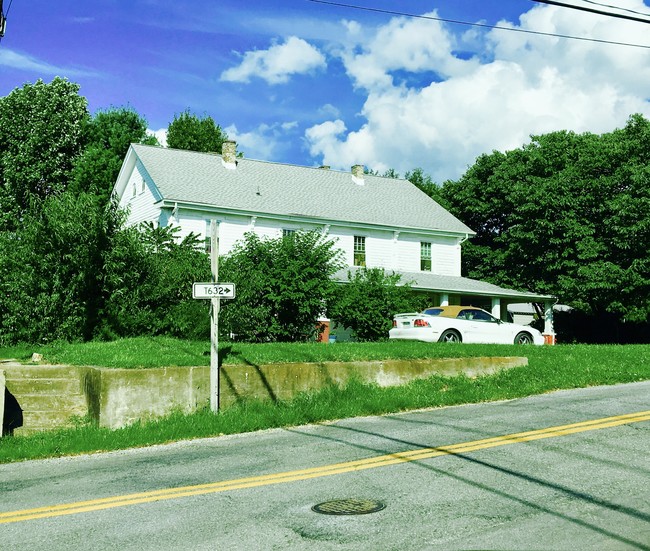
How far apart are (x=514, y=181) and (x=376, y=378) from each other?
3567 cm

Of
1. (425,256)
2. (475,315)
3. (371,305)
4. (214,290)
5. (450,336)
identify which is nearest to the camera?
(214,290)

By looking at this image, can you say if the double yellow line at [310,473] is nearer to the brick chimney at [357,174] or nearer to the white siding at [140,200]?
the white siding at [140,200]

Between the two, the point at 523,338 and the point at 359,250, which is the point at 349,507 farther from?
the point at 359,250

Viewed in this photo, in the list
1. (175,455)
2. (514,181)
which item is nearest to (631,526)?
(175,455)

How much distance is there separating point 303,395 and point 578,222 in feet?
104

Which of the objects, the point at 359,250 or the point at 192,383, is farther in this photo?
the point at 359,250

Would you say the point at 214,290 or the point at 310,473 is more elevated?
the point at 214,290

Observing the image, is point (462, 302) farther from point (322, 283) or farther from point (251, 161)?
point (322, 283)

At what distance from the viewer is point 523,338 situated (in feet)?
81.9

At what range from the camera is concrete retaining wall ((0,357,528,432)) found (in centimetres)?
1182

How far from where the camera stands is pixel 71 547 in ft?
19.3

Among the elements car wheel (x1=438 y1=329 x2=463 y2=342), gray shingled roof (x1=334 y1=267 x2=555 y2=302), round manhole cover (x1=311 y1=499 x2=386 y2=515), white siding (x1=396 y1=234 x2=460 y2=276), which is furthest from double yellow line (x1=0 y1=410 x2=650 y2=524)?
white siding (x1=396 y1=234 x2=460 y2=276)

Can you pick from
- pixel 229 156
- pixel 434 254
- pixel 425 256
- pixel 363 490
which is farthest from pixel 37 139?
pixel 363 490

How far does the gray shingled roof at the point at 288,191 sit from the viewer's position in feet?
109
